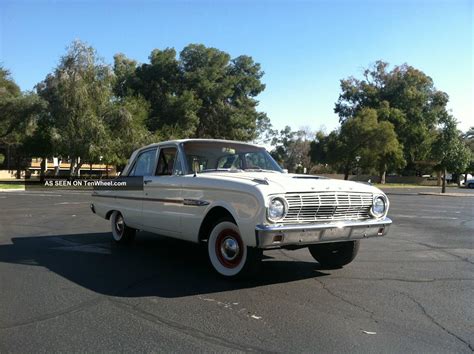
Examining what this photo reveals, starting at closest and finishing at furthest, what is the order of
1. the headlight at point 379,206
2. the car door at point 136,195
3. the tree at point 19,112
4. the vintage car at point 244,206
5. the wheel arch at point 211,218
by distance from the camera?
the vintage car at point 244,206 < the wheel arch at point 211,218 < the headlight at point 379,206 < the car door at point 136,195 < the tree at point 19,112

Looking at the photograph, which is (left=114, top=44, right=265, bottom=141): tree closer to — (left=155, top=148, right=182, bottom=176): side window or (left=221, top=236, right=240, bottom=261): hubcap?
(left=155, top=148, right=182, bottom=176): side window

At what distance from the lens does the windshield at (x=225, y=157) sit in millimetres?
7414

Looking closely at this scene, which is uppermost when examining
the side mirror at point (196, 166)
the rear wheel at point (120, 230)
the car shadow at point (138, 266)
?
the side mirror at point (196, 166)

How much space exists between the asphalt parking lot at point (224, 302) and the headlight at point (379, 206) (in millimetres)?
872

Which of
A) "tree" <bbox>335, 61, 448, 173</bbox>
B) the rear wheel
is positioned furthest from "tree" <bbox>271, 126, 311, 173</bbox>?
the rear wheel

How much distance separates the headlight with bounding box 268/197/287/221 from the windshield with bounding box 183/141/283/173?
1.91 meters

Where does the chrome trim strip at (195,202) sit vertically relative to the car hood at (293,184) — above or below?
below

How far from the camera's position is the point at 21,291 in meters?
5.72

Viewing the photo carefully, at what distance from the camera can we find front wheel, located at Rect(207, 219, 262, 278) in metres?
5.91

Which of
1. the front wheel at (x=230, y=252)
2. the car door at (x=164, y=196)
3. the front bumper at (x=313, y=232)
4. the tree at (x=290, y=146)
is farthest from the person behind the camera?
the tree at (x=290, y=146)

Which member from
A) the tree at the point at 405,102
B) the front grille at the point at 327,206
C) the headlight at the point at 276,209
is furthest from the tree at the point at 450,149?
the headlight at the point at 276,209

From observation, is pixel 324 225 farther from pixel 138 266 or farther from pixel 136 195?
pixel 136 195

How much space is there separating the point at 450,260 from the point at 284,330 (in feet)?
15.6

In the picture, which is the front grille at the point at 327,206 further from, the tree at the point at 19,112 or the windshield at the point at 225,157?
the tree at the point at 19,112
